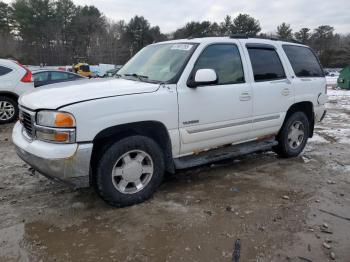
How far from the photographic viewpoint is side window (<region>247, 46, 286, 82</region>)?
16.3ft

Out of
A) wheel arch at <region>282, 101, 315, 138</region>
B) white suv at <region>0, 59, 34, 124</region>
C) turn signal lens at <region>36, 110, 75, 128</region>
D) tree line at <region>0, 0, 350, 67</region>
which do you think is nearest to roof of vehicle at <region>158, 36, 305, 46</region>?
wheel arch at <region>282, 101, 315, 138</region>

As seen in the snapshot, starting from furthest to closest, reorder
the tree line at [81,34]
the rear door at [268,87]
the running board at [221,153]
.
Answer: the tree line at [81,34]
the rear door at [268,87]
the running board at [221,153]

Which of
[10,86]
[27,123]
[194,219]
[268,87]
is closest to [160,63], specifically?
[268,87]

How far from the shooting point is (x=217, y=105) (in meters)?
4.37

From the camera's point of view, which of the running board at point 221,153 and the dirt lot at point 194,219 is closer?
the dirt lot at point 194,219

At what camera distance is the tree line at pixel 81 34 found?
5762cm

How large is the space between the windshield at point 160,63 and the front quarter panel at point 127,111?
0.98ft

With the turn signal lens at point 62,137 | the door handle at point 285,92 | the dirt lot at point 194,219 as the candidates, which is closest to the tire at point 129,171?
the dirt lot at point 194,219

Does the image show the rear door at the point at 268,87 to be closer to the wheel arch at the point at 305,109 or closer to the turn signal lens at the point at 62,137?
the wheel arch at the point at 305,109

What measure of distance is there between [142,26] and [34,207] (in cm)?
6888

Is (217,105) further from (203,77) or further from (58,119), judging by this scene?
(58,119)

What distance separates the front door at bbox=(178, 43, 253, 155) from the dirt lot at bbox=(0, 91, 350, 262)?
666mm

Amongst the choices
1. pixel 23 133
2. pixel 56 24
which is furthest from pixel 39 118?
pixel 56 24

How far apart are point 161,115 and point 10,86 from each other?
662 cm
